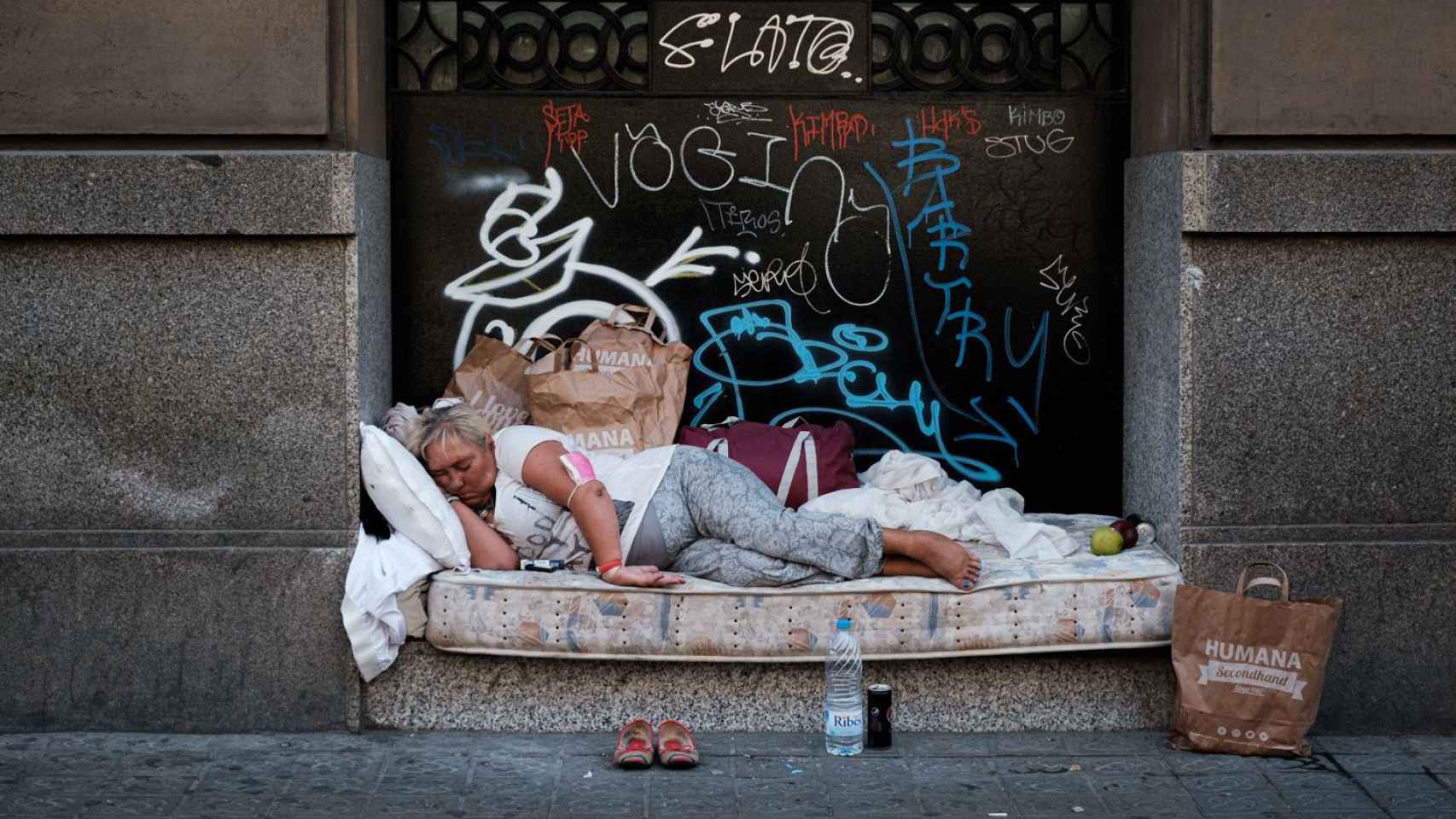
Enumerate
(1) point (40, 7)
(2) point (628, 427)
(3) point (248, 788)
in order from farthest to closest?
(2) point (628, 427), (1) point (40, 7), (3) point (248, 788)

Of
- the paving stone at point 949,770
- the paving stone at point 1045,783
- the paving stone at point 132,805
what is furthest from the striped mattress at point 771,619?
the paving stone at point 132,805

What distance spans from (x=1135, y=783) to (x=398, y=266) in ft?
10.8

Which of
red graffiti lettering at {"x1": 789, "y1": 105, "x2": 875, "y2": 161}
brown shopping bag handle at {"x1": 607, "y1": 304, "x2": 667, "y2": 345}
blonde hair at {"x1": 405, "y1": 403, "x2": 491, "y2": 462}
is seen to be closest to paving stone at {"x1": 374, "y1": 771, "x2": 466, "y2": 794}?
blonde hair at {"x1": 405, "y1": 403, "x2": 491, "y2": 462}

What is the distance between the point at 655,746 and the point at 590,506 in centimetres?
83

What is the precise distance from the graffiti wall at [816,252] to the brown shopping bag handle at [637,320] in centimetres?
6

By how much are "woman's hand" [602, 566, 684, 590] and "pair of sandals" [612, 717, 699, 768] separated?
460 mm

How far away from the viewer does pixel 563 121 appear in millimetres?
6230

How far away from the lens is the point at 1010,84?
246 inches

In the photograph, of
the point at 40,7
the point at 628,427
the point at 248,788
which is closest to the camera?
the point at 248,788

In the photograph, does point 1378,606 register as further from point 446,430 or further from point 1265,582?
point 446,430

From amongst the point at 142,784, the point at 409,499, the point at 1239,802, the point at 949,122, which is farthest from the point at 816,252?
the point at 142,784

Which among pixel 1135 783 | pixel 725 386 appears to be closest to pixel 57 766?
pixel 725 386

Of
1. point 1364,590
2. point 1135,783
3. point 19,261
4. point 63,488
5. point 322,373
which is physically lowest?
point 1135,783

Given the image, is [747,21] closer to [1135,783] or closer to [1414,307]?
[1414,307]
